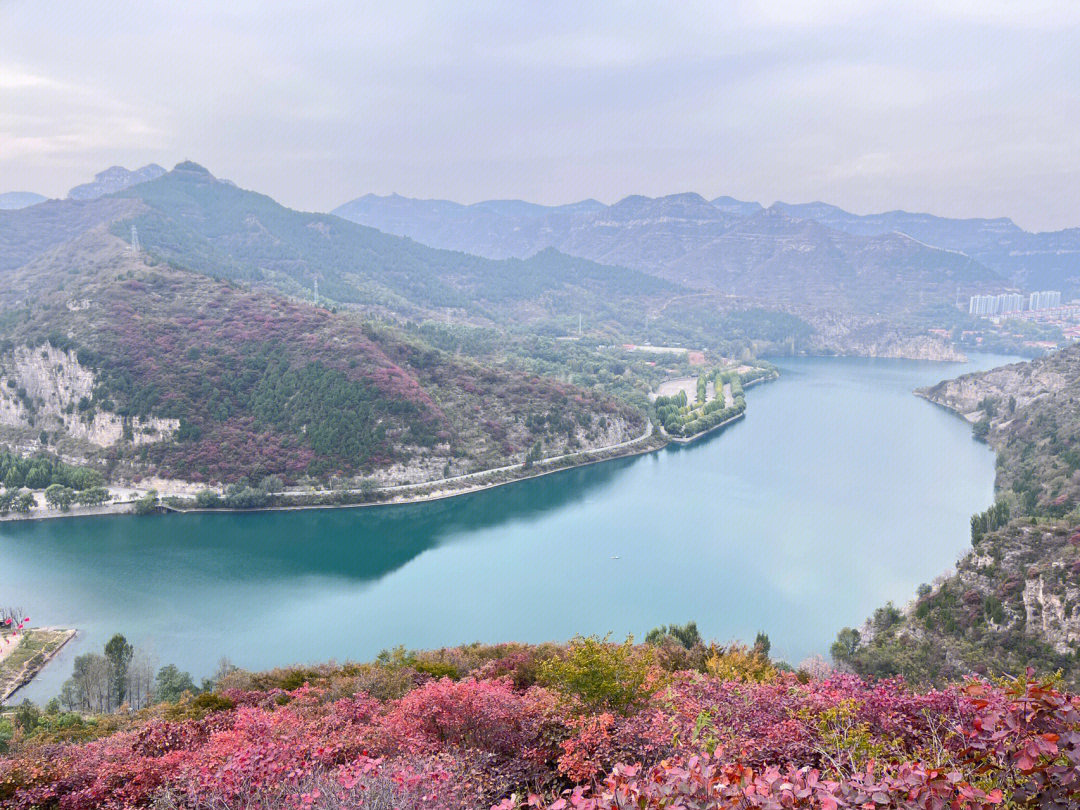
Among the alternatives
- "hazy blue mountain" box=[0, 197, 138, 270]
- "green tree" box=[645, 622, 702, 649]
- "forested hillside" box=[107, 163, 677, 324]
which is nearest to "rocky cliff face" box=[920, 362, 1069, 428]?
"green tree" box=[645, 622, 702, 649]

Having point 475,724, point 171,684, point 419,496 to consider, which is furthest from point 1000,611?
point 419,496

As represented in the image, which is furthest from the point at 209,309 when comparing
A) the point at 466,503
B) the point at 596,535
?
the point at 596,535

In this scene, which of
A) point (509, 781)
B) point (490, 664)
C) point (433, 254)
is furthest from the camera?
point (433, 254)

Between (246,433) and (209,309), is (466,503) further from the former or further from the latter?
(209,309)

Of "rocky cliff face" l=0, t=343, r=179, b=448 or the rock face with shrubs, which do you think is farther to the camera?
"rocky cliff face" l=0, t=343, r=179, b=448

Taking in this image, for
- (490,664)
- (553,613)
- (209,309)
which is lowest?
(553,613)

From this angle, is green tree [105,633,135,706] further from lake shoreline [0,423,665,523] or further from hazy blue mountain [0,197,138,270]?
hazy blue mountain [0,197,138,270]
